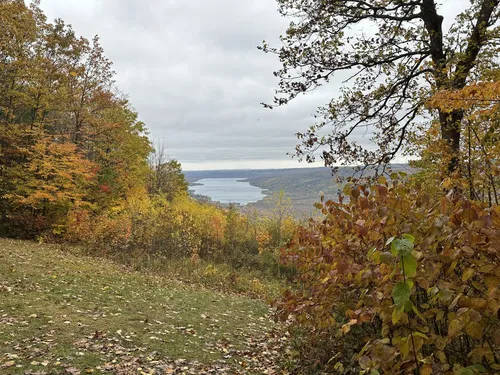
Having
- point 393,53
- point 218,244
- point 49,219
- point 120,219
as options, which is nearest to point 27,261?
point 49,219

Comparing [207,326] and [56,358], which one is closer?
[56,358]

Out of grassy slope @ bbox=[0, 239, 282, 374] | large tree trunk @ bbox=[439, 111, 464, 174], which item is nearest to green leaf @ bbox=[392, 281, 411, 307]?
grassy slope @ bbox=[0, 239, 282, 374]

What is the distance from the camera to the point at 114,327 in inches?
260

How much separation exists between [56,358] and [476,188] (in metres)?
6.08

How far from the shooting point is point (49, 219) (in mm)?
18547

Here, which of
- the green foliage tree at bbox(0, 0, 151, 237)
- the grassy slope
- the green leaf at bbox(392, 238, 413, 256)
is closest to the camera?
the green leaf at bbox(392, 238, 413, 256)

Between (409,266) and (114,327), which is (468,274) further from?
(114,327)

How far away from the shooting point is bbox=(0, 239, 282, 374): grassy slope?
5.05 meters

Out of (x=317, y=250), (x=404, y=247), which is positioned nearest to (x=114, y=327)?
(x=317, y=250)

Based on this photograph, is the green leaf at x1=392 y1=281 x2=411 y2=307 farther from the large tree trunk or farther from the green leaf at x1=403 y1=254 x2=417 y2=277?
the large tree trunk

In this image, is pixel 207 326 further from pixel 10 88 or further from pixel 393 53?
pixel 10 88

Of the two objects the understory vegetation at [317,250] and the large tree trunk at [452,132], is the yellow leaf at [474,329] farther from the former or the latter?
the large tree trunk at [452,132]

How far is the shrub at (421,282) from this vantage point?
5.76ft

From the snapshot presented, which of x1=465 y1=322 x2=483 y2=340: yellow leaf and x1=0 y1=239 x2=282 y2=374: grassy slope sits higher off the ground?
x1=465 y1=322 x2=483 y2=340: yellow leaf
